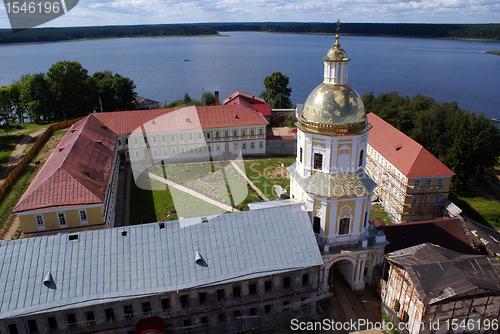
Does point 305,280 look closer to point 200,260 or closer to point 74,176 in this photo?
point 200,260

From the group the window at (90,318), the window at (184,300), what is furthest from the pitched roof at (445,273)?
the window at (90,318)

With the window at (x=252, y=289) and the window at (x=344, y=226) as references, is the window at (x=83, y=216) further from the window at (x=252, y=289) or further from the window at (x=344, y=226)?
the window at (x=344, y=226)

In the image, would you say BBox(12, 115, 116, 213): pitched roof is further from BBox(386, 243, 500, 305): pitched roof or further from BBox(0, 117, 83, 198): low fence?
BBox(386, 243, 500, 305): pitched roof

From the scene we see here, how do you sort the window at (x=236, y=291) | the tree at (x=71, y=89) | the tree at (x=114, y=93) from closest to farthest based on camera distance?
1. the window at (x=236, y=291)
2. the tree at (x=71, y=89)
3. the tree at (x=114, y=93)

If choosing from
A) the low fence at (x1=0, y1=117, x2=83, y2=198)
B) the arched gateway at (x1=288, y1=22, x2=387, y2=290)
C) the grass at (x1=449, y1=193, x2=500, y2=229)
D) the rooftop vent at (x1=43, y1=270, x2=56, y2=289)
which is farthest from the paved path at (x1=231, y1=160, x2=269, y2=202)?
the low fence at (x1=0, y1=117, x2=83, y2=198)

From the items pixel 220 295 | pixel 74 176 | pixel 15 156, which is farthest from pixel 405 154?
pixel 15 156

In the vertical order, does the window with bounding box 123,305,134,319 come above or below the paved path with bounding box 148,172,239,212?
above
